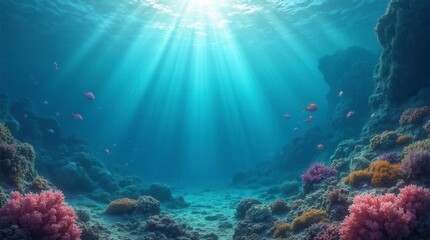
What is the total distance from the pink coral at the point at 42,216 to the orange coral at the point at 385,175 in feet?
28.5

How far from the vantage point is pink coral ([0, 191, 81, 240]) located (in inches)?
252

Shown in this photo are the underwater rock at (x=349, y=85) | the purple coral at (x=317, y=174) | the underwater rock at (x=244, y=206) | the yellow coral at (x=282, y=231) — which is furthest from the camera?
the underwater rock at (x=349, y=85)

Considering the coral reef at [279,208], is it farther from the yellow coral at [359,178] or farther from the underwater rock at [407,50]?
the underwater rock at [407,50]

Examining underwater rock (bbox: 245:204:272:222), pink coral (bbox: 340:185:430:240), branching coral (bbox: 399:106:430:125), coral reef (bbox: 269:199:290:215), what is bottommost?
pink coral (bbox: 340:185:430:240)

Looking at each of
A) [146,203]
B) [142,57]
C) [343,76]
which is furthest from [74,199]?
[142,57]

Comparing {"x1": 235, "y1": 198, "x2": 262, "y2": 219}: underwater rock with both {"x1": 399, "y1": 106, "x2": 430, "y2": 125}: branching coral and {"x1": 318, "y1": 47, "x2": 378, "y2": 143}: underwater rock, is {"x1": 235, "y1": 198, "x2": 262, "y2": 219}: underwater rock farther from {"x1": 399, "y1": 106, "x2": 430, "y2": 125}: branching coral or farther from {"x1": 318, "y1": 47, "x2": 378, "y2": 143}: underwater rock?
{"x1": 318, "y1": 47, "x2": 378, "y2": 143}: underwater rock

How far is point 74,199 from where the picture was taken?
16.8m

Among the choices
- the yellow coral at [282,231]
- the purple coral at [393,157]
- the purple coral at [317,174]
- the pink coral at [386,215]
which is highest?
the purple coral at [317,174]

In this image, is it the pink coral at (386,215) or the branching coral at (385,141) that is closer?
the pink coral at (386,215)

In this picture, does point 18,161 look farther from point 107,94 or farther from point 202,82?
point 107,94

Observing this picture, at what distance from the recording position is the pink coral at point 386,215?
19.4 feet

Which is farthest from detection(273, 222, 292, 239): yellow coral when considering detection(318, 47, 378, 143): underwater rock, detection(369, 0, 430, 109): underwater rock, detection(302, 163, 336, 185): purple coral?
detection(318, 47, 378, 143): underwater rock

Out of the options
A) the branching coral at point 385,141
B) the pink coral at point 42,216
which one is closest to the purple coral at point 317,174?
the branching coral at point 385,141

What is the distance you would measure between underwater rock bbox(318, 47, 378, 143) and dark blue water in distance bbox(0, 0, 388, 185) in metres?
5.70
